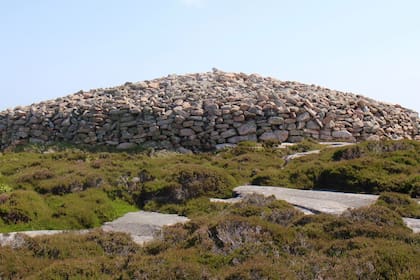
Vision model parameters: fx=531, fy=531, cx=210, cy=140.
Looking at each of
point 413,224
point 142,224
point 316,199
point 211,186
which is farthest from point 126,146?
point 413,224

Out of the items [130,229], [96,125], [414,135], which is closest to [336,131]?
[414,135]

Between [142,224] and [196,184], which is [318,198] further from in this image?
[142,224]

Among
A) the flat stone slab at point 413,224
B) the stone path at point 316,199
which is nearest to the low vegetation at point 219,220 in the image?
the flat stone slab at point 413,224

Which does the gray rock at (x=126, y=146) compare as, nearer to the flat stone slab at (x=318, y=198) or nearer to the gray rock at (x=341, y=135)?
the gray rock at (x=341, y=135)

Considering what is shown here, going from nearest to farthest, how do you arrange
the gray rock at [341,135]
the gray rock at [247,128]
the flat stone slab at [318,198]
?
the flat stone slab at [318,198] → the gray rock at [247,128] → the gray rock at [341,135]

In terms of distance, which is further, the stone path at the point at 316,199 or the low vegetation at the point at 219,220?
the stone path at the point at 316,199

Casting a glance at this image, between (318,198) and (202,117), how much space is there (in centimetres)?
1159

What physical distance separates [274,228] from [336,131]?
49.5 ft

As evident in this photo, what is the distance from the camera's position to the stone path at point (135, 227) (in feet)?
26.5

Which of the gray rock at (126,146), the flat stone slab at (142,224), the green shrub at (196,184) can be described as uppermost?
the green shrub at (196,184)

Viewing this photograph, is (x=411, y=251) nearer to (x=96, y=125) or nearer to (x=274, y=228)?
(x=274, y=228)

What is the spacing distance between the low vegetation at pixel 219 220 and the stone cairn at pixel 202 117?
5.27 meters

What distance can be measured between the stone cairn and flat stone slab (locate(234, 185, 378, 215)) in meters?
9.41

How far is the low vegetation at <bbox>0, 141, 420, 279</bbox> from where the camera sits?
6.27 metres
